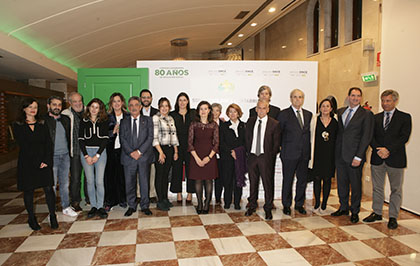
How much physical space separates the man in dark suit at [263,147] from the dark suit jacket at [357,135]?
2.88 ft

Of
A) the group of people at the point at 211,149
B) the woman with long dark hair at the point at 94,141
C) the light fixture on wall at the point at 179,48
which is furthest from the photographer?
the light fixture on wall at the point at 179,48

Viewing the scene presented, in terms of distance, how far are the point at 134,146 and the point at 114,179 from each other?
2.22ft

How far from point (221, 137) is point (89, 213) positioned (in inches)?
83.1

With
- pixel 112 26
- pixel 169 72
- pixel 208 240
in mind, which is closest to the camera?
pixel 208 240

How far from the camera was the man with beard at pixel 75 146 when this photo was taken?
151 inches

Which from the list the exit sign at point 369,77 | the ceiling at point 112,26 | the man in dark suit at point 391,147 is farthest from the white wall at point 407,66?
the ceiling at point 112,26

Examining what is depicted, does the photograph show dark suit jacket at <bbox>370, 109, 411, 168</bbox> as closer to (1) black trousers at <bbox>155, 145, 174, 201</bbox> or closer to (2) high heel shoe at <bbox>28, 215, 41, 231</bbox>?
(1) black trousers at <bbox>155, 145, 174, 201</bbox>

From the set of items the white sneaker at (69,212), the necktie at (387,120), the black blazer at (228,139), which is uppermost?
the necktie at (387,120)

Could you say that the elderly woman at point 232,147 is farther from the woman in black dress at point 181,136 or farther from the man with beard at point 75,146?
the man with beard at point 75,146

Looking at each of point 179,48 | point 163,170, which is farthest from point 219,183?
point 179,48

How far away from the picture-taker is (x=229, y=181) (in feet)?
13.3

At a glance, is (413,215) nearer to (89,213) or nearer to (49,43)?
(89,213)

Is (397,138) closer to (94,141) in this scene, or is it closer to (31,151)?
(94,141)

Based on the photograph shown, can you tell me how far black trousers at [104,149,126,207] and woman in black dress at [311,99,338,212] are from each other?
278cm
